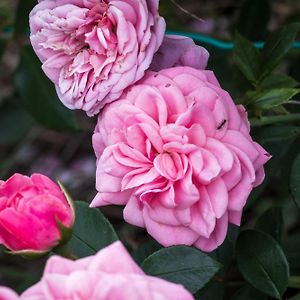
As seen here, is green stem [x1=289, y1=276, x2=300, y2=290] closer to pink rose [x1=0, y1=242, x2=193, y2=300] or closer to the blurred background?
the blurred background

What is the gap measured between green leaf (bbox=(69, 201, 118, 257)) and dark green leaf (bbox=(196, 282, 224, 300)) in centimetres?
15

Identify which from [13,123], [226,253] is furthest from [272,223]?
[13,123]

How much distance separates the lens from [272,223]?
1181 mm

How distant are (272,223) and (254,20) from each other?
56 cm

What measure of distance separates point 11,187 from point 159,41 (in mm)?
261

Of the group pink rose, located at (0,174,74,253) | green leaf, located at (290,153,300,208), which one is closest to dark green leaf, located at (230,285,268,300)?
green leaf, located at (290,153,300,208)

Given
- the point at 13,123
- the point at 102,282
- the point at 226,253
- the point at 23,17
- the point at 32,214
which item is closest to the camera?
the point at 102,282

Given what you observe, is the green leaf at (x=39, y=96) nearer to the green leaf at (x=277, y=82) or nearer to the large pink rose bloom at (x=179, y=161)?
the green leaf at (x=277, y=82)

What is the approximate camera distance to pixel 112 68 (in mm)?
957

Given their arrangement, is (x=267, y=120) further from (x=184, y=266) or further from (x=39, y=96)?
(x=39, y=96)

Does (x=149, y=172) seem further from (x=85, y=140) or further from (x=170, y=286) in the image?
(x=85, y=140)

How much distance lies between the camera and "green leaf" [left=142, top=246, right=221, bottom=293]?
0.90 metres

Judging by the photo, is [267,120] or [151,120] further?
[267,120]

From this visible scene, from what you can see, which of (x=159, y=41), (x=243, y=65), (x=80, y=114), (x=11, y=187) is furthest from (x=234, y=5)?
(x=11, y=187)
